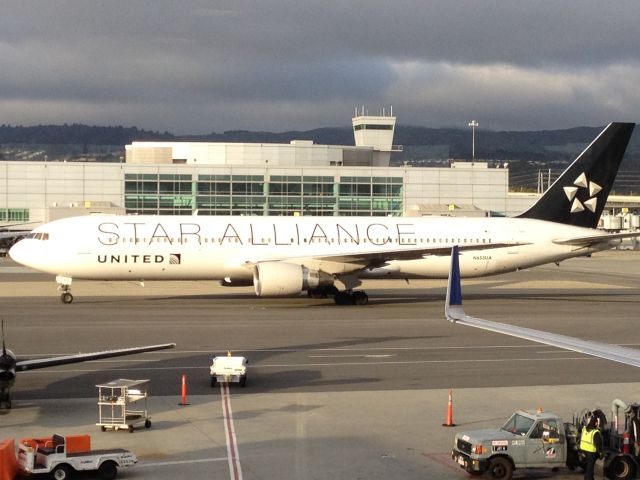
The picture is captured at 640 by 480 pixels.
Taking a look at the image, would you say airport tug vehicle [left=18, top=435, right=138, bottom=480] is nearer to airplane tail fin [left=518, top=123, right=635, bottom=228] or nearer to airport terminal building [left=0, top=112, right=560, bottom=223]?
airplane tail fin [left=518, top=123, right=635, bottom=228]

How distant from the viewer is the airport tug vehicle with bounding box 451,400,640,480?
16191 mm

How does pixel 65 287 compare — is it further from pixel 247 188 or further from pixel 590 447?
pixel 247 188

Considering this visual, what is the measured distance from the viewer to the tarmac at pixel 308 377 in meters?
18.0

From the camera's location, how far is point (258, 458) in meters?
17.5

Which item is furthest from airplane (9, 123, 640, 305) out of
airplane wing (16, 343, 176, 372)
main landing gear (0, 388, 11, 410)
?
main landing gear (0, 388, 11, 410)

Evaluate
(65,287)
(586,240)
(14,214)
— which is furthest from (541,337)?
(14,214)

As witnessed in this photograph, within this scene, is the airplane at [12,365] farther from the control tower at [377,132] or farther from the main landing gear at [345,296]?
the control tower at [377,132]

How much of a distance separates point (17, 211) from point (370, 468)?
9672 centimetres

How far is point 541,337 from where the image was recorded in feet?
49.7

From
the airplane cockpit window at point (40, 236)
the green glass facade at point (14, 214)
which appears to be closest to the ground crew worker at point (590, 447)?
the airplane cockpit window at point (40, 236)

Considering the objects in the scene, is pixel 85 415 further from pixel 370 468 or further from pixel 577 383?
pixel 577 383

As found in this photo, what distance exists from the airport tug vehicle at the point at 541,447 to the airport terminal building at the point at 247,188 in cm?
8723

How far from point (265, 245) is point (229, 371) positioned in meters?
21.4

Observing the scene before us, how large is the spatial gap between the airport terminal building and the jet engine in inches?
2429
